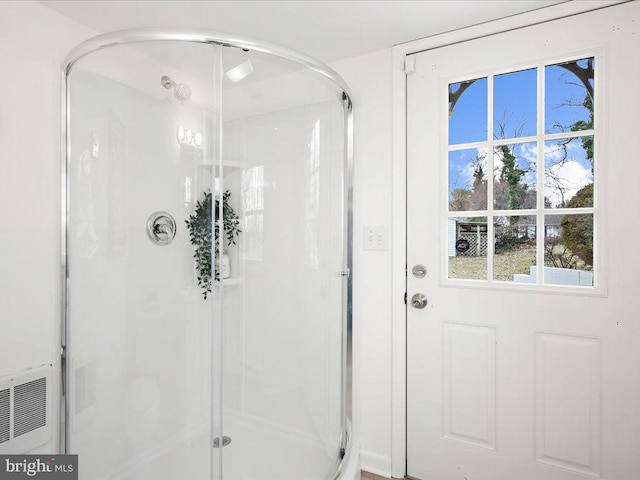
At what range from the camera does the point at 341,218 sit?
1.86 metres

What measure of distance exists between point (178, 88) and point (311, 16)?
72 cm

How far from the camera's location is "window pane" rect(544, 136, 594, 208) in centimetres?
154

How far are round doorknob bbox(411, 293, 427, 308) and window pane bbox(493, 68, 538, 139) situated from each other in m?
0.82

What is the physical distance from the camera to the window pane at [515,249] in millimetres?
1646

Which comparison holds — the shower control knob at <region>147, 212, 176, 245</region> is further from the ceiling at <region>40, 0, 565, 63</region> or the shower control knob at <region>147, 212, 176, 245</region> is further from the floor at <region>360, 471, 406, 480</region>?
the floor at <region>360, 471, 406, 480</region>

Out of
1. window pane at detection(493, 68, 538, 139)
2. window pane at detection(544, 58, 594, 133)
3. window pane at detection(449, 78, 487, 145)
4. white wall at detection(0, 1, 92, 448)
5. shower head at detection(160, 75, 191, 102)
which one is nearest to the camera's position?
shower head at detection(160, 75, 191, 102)

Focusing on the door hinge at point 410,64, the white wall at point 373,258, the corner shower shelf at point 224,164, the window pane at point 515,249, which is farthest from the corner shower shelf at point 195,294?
the door hinge at point 410,64

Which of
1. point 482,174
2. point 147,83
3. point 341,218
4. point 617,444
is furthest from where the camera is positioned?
point 341,218

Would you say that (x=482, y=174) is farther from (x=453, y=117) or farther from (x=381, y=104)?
(x=381, y=104)

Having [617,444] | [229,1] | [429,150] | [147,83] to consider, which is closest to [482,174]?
[429,150]

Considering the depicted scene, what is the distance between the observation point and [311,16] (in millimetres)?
1645

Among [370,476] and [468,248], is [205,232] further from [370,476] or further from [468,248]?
[370,476]

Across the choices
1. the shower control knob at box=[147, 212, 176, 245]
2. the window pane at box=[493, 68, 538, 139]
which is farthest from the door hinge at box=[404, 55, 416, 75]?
the shower control knob at box=[147, 212, 176, 245]

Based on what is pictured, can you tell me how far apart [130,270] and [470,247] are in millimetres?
1454
